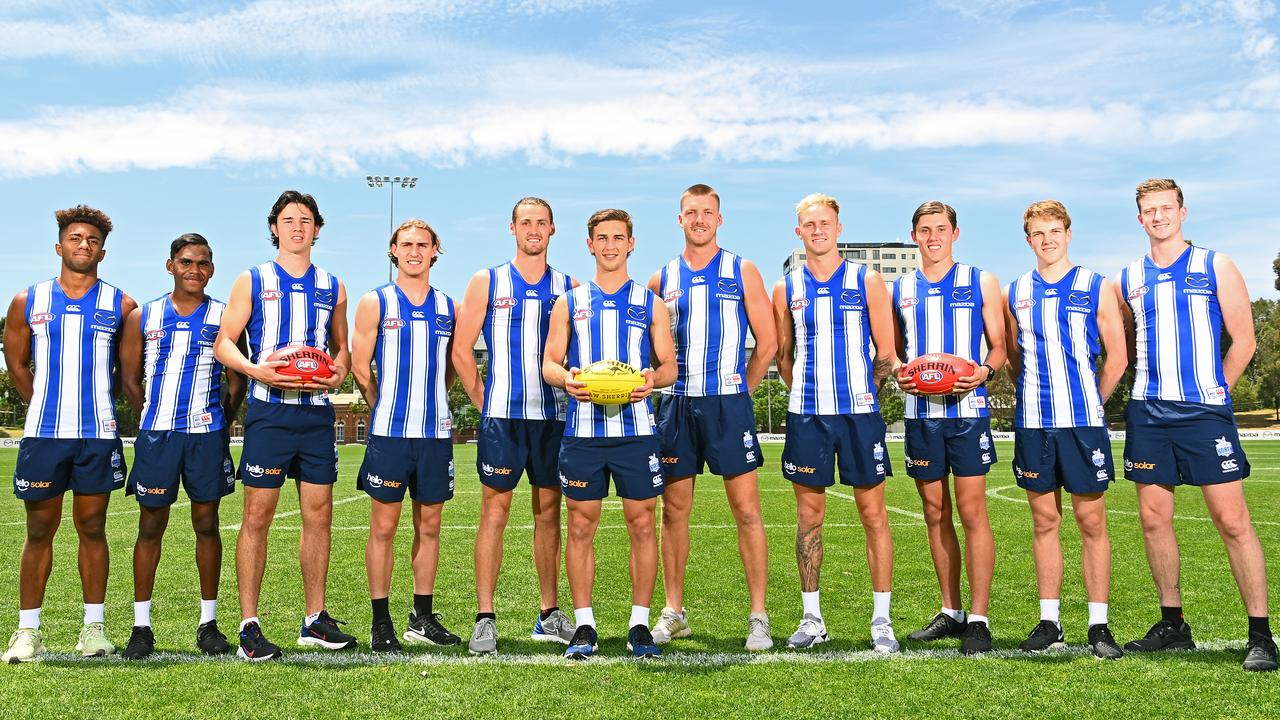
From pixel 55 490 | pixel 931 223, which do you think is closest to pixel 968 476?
pixel 931 223

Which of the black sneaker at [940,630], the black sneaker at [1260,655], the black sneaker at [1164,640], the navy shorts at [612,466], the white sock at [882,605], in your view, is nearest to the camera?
the black sneaker at [1260,655]

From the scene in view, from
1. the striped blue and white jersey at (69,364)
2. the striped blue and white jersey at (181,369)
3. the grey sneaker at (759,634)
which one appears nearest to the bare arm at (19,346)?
the striped blue and white jersey at (69,364)

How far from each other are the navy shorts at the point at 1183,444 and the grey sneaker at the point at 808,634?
191 cm

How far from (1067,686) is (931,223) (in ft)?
8.60

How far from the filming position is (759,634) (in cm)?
525

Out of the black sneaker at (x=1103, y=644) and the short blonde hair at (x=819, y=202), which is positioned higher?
the short blonde hair at (x=819, y=202)

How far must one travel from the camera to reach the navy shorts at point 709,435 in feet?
17.2

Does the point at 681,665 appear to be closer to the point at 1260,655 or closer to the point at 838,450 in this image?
the point at 838,450

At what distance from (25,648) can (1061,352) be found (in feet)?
19.4

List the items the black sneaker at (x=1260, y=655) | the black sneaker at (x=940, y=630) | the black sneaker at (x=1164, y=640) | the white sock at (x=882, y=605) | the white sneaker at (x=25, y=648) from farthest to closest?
the black sneaker at (x=940, y=630), the white sock at (x=882, y=605), the black sneaker at (x=1164, y=640), the white sneaker at (x=25, y=648), the black sneaker at (x=1260, y=655)

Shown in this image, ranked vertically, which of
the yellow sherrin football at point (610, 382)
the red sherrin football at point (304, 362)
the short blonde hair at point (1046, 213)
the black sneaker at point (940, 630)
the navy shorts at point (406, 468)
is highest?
the short blonde hair at point (1046, 213)

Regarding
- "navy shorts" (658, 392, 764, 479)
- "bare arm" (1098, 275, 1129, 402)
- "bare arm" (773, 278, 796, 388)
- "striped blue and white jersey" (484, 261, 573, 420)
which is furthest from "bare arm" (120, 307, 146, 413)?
"bare arm" (1098, 275, 1129, 402)

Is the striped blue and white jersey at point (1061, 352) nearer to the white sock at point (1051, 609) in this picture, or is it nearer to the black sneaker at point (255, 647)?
the white sock at point (1051, 609)

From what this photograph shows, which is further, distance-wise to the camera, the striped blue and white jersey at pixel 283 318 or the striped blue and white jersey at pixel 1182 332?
the striped blue and white jersey at pixel 283 318
